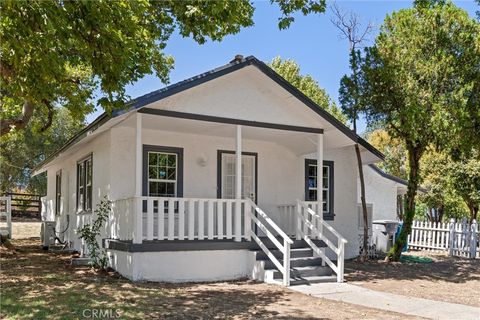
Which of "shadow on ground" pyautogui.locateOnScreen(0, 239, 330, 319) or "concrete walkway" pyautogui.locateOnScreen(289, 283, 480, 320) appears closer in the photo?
"shadow on ground" pyautogui.locateOnScreen(0, 239, 330, 319)

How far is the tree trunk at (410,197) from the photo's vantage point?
13.9 m

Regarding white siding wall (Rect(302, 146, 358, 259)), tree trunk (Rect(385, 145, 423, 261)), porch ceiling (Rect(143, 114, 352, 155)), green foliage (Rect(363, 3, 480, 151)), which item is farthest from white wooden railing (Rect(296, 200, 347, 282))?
green foliage (Rect(363, 3, 480, 151))

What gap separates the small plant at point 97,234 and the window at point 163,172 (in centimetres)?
104

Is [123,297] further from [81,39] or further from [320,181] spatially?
[320,181]

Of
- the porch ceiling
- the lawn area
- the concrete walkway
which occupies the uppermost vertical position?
the porch ceiling

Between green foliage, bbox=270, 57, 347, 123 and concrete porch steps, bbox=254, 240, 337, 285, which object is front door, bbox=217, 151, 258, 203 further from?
green foliage, bbox=270, 57, 347, 123

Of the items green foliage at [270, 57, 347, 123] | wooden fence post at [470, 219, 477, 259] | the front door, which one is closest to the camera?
the front door

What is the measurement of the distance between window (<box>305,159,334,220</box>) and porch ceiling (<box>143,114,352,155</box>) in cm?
77

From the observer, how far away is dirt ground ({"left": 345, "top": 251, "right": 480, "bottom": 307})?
9578 millimetres

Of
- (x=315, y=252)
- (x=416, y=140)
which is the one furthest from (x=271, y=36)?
(x=315, y=252)

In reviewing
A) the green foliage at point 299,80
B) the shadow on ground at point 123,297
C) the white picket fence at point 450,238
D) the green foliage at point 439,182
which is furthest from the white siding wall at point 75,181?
the green foliage at point 439,182

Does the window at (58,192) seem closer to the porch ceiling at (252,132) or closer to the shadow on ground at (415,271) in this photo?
the porch ceiling at (252,132)

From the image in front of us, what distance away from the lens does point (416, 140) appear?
1343 cm

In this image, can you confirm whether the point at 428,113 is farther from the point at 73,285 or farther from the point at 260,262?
the point at 73,285
